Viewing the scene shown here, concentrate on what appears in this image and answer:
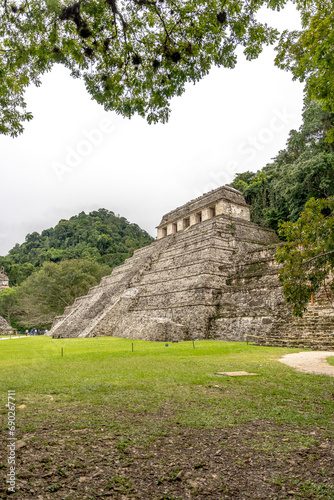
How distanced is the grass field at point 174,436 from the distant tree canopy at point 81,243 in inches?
1424

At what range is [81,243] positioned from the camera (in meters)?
51.7

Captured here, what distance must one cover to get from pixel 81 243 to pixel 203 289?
40.9m

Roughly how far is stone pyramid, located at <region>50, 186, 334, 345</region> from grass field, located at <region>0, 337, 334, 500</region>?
6786 millimetres

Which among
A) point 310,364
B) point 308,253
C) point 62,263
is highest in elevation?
point 62,263

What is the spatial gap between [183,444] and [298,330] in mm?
8513

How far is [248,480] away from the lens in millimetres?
2066

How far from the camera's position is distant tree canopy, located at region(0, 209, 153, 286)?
45.8 m

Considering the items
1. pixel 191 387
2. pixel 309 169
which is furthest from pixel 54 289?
pixel 191 387

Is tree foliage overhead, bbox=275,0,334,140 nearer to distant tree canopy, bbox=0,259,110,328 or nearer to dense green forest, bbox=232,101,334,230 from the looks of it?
dense green forest, bbox=232,101,334,230

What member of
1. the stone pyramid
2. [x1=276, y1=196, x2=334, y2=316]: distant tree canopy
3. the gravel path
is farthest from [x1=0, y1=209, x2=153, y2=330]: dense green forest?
[x1=276, y1=196, x2=334, y2=316]: distant tree canopy

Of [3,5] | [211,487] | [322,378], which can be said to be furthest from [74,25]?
[322,378]

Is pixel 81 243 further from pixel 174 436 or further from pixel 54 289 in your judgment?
pixel 174 436

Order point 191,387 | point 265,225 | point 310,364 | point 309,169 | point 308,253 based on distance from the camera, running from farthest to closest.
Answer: point 265,225, point 309,169, point 310,364, point 308,253, point 191,387

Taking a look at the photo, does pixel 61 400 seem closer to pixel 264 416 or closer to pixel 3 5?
pixel 264 416
